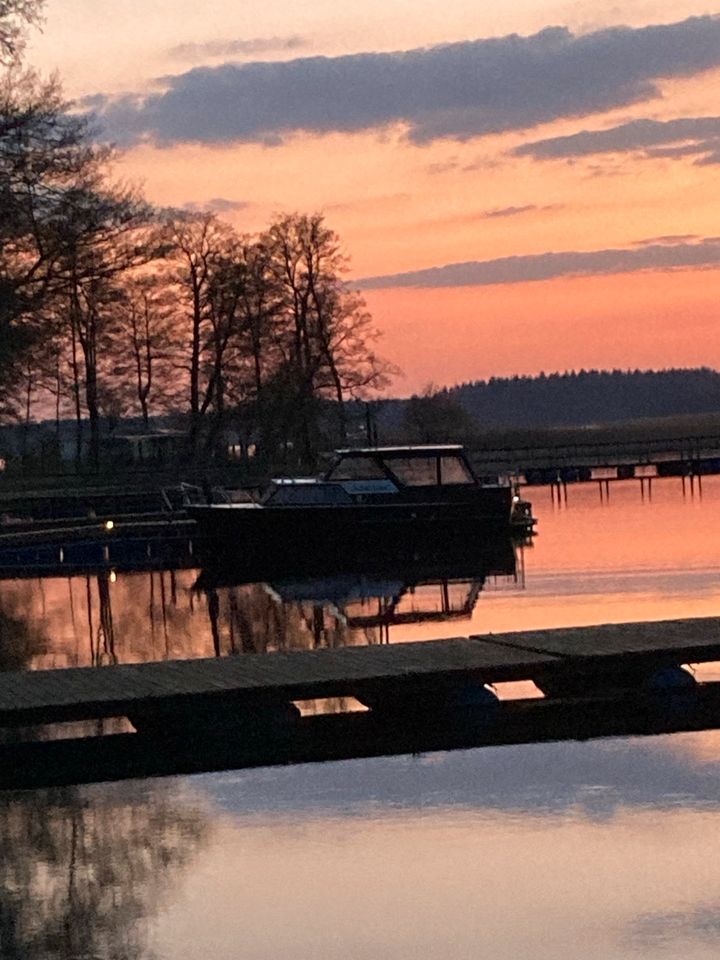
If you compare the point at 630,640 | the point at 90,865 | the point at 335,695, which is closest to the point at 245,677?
the point at 335,695

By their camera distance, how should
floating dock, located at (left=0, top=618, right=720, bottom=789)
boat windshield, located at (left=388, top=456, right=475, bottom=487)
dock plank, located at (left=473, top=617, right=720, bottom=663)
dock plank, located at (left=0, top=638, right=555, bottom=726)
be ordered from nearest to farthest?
floating dock, located at (left=0, top=618, right=720, bottom=789), dock plank, located at (left=0, top=638, right=555, bottom=726), dock plank, located at (left=473, top=617, right=720, bottom=663), boat windshield, located at (left=388, top=456, right=475, bottom=487)

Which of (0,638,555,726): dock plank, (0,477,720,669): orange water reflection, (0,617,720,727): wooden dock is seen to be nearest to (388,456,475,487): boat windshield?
(0,477,720,669): orange water reflection

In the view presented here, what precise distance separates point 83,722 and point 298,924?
7.99m

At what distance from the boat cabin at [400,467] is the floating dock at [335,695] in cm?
2724

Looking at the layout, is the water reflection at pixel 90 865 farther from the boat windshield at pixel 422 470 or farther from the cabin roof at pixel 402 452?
the boat windshield at pixel 422 470

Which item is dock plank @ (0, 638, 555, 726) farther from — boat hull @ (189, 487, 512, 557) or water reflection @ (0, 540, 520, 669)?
boat hull @ (189, 487, 512, 557)

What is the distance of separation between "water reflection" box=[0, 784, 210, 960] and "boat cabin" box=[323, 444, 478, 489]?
103ft

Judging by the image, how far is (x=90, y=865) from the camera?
1259 cm

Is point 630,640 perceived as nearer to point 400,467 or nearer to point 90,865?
point 90,865

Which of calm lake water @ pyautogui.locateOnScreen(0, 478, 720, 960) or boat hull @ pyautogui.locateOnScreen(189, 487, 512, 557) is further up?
boat hull @ pyautogui.locateOnScreen(189, 487, 512, 557)

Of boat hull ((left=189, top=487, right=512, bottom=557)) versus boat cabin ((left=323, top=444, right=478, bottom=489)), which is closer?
boat hull ((left=189, top=487, right=512, bottom=557))

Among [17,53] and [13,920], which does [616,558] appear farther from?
[13,920]

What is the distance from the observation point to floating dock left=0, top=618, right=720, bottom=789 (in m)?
16.5

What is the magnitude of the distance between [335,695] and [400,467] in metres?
30.2
